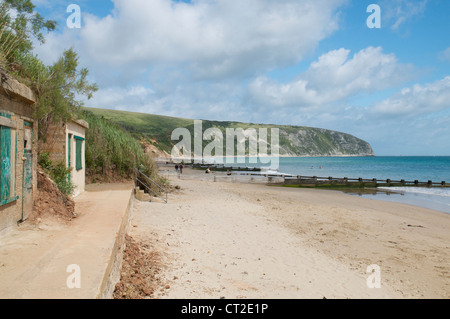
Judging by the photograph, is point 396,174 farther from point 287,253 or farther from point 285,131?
point 285,131

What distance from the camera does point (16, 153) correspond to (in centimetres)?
568

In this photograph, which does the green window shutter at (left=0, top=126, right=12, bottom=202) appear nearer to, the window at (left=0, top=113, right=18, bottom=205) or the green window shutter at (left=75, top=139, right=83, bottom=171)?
the window at (left=0, top=113, right=18, bottom=205)

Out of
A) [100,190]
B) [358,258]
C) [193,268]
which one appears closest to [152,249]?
→ [193,268]

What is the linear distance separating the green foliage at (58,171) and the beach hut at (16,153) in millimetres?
2239

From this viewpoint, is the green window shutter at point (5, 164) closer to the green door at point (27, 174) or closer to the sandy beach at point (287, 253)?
the green door at point (27, 174)

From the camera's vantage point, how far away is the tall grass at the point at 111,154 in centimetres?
1382

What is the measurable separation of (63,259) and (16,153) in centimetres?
253

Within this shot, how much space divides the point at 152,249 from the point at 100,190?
5.65m

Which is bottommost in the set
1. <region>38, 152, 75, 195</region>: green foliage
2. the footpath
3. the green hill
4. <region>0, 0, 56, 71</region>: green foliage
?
the footpath

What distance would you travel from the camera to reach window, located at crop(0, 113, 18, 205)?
16.7 feet

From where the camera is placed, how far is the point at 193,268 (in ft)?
19.7

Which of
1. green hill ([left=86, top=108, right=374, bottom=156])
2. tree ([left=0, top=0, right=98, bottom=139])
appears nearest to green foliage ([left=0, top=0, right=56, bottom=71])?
tree ([left=0, top=0, right=98, bottom=139])

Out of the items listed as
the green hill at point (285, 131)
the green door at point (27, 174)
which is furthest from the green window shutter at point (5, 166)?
the green hill at point (285, 131)
